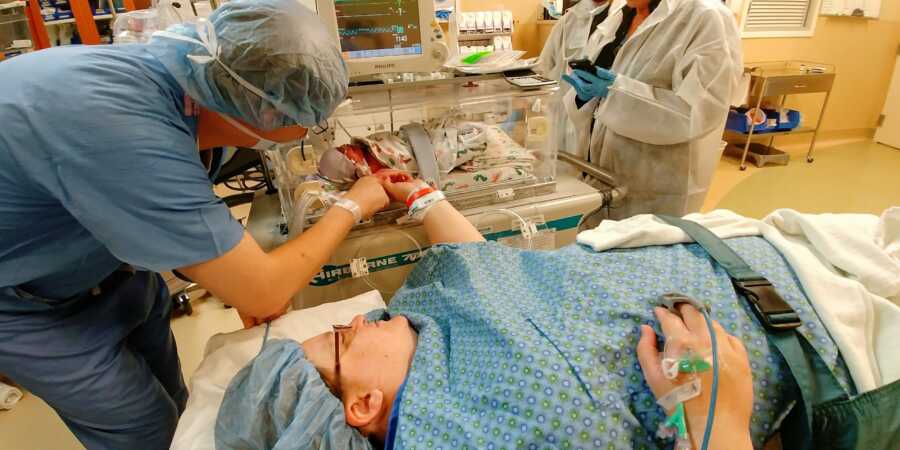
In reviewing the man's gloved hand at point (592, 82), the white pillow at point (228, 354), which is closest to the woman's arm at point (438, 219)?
the white pillow at point (228, 354)

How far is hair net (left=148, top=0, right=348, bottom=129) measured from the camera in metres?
0.93

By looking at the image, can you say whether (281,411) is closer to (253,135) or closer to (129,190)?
(129,190)

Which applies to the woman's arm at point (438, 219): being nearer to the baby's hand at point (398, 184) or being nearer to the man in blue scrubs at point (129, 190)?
the baby's hand at point (398, 184)

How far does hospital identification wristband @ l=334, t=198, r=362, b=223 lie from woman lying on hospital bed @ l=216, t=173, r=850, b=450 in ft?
0.82

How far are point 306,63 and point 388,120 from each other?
25.6 inches

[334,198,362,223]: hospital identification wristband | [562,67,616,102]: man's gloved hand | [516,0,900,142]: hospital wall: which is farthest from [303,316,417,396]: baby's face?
[516,0,900,142]: hospital wall

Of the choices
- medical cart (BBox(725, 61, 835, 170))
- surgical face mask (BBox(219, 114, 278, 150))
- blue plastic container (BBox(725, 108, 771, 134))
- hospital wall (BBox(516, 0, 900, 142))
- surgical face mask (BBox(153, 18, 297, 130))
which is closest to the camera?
surgical face mask (BBox(153, 18, 297, 130))

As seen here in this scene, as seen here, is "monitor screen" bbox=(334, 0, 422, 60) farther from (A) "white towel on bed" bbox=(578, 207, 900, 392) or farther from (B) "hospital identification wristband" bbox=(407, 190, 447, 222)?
(A) "white towel on bed" bbox=(578, 207, 900, 392)

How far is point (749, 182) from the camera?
4023mm

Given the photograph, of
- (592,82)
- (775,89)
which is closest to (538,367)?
(592,82)

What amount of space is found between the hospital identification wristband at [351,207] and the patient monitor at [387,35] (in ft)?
1.31

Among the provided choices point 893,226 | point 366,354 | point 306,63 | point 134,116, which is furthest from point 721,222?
point 134,116

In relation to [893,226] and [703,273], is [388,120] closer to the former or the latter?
[703,273]

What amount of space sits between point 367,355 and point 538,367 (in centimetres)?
36
